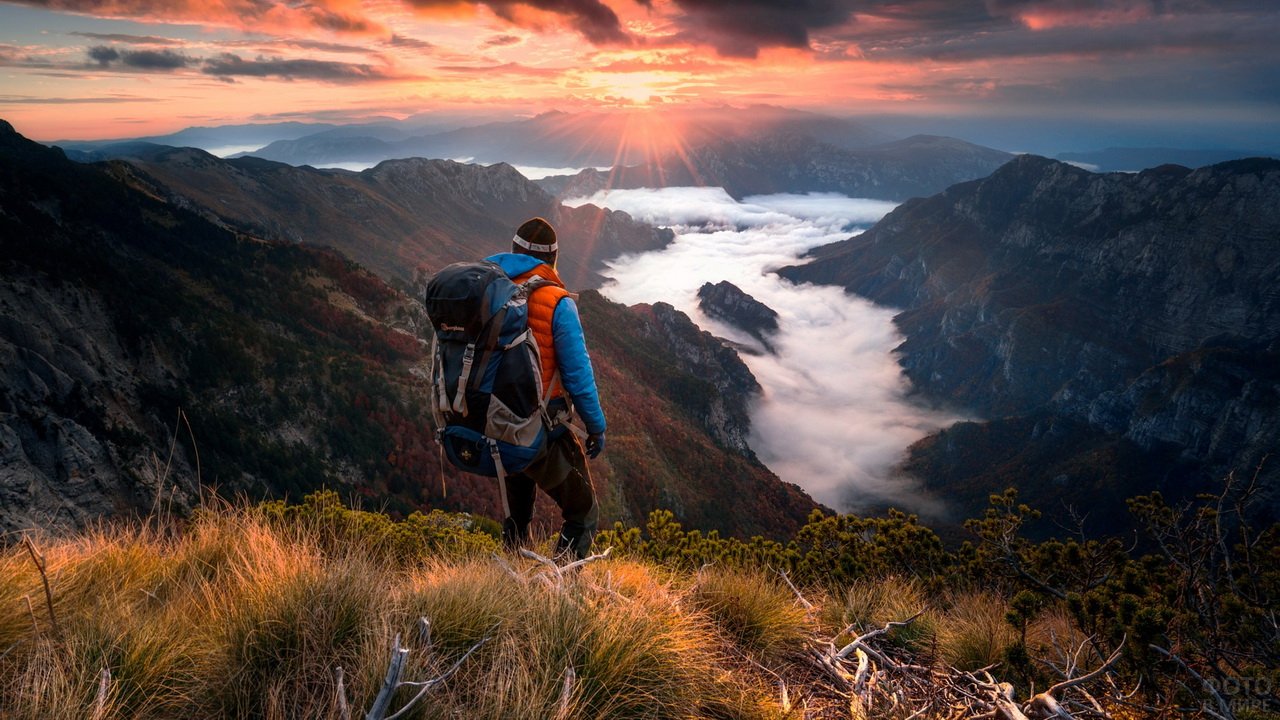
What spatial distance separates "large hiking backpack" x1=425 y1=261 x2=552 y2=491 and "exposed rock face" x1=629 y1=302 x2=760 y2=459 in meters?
100

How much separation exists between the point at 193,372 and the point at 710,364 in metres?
152

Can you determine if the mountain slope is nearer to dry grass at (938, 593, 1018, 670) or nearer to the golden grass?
the golden grass

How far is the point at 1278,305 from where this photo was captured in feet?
589

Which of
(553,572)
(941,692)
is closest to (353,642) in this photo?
(553,572)

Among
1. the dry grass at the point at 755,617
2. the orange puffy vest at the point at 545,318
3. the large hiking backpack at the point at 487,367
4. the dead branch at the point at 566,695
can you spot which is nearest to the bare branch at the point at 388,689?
the dead branch at the point at 566,695

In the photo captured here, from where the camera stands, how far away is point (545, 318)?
4.48m

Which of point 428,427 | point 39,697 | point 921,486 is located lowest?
point 921,486

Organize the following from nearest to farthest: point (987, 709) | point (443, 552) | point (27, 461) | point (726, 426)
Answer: point (987, 709), point (443, 552), point (27, 461), point (726, 426)

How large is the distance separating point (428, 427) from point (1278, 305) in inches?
10227

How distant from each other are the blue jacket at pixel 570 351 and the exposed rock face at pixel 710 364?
9987cm

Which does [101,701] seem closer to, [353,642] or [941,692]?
[353,642]

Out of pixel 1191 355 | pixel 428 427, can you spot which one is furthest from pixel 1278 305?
pixel 428 427

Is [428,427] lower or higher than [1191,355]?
higher

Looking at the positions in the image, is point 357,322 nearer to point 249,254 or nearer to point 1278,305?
point 249,254
